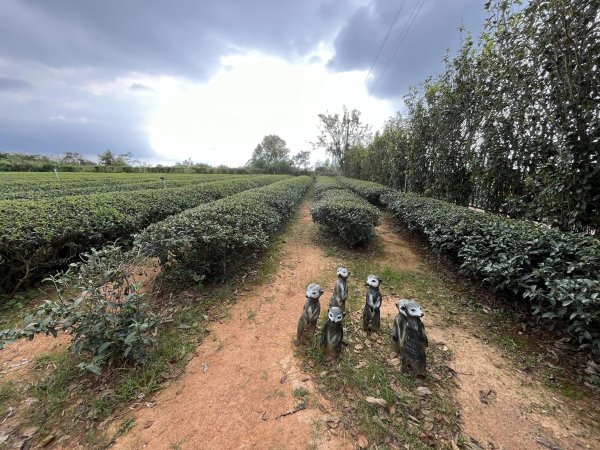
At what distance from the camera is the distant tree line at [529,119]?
343cm

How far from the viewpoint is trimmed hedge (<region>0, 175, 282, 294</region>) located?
3344 millimetres

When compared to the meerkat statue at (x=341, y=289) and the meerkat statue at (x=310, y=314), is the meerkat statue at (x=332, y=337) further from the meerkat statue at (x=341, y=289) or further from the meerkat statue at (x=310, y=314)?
the meerkat statue at (x=341, y=289)

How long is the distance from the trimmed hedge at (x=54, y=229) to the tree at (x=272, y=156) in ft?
140

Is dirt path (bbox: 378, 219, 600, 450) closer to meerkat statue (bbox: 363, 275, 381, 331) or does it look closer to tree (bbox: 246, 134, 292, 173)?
meerkat statue (bbox: 363, 275, 381, 331)

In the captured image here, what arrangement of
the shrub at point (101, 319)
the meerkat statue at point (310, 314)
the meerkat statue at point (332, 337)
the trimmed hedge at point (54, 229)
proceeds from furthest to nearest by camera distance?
1. the trimmed hedge at point (54, 229)
2. the meerkat statue at point (310, 314)
3. the meerkat statue at point (332, 337)
4. the shrub at point (101, 319)

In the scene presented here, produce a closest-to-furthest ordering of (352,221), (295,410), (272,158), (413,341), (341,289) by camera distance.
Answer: (295,410) → (413,341) → (341,289) → (352,221) → (272,158)

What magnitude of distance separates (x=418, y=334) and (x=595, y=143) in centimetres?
376

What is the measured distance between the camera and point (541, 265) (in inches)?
105

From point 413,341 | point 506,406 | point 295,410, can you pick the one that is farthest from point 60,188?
point 506,406

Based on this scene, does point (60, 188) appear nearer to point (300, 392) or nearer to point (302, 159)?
point (300, 392)

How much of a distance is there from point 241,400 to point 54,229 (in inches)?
151

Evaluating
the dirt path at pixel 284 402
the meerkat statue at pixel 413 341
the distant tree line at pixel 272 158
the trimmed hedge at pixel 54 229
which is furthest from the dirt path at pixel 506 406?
the distant tree line at pixel 272 158

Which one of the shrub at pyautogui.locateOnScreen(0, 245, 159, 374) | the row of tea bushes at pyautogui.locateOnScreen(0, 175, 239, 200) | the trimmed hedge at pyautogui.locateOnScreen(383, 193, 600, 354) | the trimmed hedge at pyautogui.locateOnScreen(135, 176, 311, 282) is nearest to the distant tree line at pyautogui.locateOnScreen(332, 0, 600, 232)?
the trimmed hedge at pyautogui.locateOnScreen(383, 193, 600, 354)

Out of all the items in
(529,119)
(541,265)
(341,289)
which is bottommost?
(341,289)
